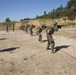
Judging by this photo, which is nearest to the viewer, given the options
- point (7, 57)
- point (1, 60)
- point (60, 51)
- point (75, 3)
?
point (1, 60)

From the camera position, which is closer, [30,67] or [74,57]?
[30,67]

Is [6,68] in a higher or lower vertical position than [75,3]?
lower

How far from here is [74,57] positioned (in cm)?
1204

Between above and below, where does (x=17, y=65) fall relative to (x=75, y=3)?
below

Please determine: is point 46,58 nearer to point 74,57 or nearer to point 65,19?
point 74,57

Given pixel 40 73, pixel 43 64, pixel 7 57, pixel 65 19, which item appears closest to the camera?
pixel 40 73

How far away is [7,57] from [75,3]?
59371 millimetres

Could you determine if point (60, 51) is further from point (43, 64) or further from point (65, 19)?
point (65, 19)

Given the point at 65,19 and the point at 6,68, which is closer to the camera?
the point at 6,68

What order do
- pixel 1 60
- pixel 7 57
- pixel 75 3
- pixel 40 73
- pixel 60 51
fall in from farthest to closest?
pixel 75 3, pixel 60 51, pixel 7 57, pixel 1 60, pixel 40 73

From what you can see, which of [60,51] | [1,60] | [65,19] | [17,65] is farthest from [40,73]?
[65,19]

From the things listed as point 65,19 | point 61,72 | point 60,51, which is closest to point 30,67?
point 61,72

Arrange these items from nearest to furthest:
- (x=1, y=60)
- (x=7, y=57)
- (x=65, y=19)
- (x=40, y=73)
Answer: (x=40, y=73) < (x=1, y=60) < (x=7, y=57) < (x=65, y=19)

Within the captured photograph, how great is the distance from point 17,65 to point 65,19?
68.0m
